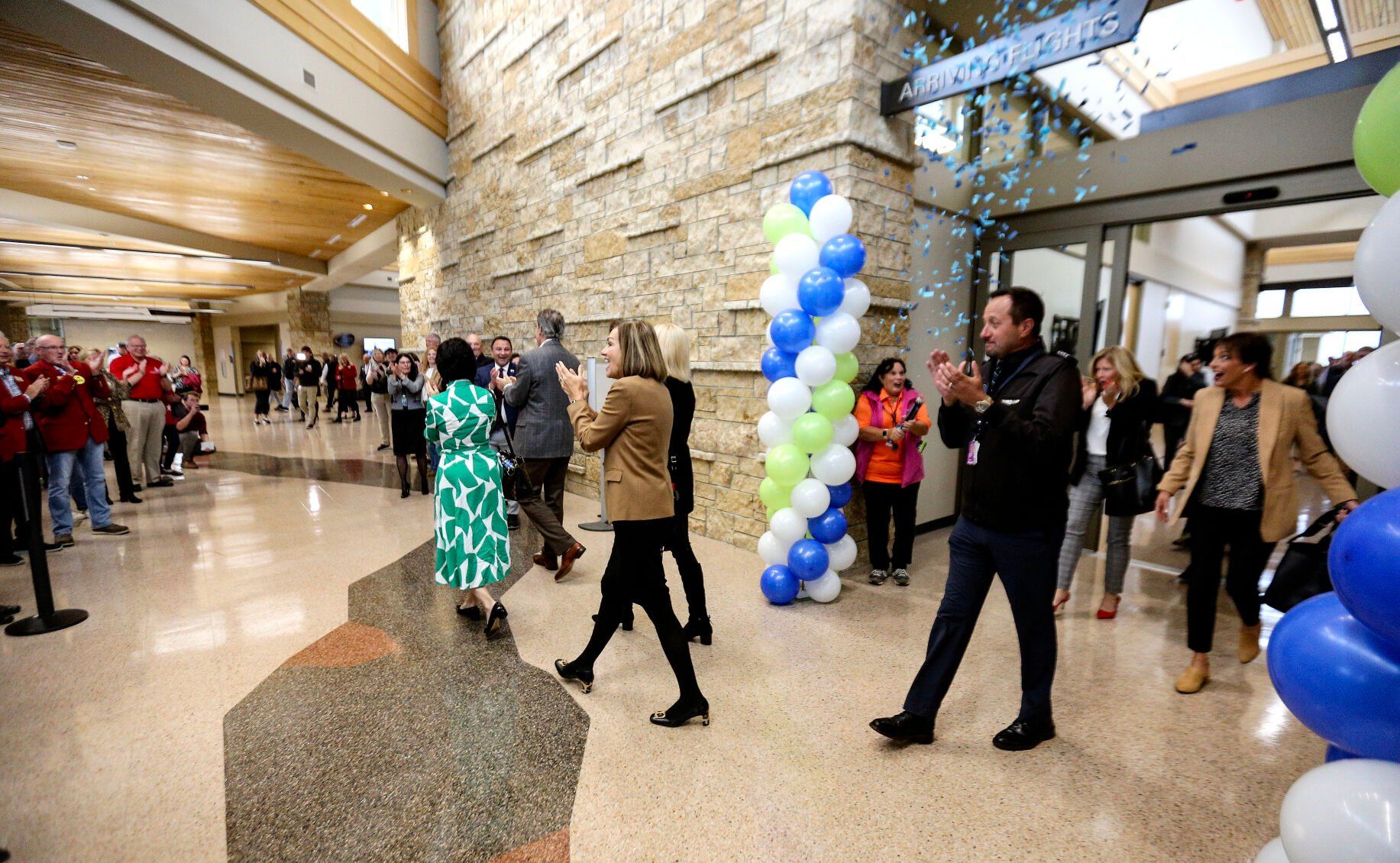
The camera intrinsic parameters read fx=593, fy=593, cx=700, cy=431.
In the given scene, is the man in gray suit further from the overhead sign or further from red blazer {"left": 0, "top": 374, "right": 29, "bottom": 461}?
red blazer {"left": 0, "top": 374, "right": 29, "bottom": 461}

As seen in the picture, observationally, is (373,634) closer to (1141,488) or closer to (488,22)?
(1141,488)

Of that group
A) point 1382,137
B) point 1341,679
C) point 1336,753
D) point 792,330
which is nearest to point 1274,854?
point 1336,753

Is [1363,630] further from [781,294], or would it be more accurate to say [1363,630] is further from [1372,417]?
[781,294]

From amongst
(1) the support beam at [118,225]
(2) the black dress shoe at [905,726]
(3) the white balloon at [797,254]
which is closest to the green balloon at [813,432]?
(3) the white balloon at [797,254]

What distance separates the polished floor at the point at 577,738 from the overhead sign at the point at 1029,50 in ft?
9.83

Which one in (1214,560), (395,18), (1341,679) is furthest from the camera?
(395,18)

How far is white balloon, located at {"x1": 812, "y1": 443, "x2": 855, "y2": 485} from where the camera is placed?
137 inches

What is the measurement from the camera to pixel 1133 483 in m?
3.32

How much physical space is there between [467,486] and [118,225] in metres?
13.0

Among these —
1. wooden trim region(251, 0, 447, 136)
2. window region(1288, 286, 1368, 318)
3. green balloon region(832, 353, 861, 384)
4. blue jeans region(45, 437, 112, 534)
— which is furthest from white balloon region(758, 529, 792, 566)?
wooden trim region(251, 0, 447, 136)

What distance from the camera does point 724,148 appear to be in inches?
177

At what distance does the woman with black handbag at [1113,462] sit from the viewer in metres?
3.31

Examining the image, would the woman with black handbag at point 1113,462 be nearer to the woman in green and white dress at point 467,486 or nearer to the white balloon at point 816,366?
the white balloon at point 816,366

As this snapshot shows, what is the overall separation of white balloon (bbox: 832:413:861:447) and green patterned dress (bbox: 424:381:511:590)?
1.96 metres
